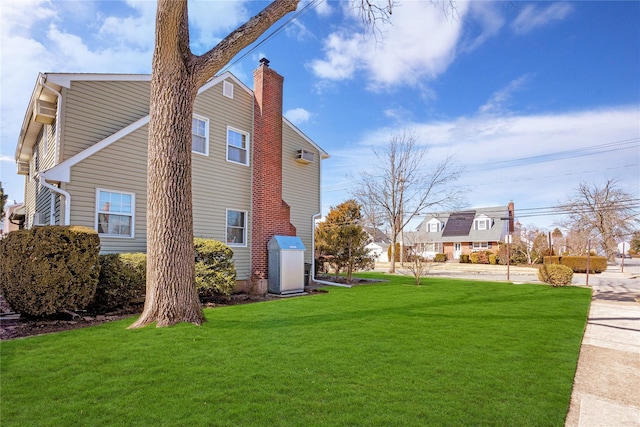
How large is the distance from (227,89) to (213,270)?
626cm

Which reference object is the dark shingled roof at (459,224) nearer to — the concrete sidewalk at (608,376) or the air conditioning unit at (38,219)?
the concrete sidewalk at (608,376)

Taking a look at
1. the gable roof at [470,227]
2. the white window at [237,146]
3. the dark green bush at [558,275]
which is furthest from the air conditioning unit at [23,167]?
the gable roof at [470,227]

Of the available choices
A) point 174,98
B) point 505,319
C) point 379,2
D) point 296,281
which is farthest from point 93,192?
point 505,319

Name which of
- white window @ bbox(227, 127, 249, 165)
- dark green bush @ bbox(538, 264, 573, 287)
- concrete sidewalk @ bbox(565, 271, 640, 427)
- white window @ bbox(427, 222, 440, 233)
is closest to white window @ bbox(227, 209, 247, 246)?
white window @ bbox(227, 127, 249, 165)

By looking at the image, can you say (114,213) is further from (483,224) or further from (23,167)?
(483,224)

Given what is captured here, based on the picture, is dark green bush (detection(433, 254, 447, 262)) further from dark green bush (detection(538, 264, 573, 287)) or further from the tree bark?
the tree bark

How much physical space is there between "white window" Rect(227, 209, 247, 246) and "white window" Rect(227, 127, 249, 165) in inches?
69.2

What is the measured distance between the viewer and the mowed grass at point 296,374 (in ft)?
9.28

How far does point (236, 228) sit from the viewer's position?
11.6 metres

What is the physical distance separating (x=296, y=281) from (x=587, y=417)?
8.82 metres

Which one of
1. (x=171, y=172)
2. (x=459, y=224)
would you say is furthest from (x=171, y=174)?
(x=459, y=224)

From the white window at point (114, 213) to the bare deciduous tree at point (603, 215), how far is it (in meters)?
34.4

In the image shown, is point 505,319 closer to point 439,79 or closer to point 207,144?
point 207,144

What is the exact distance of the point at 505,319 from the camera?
271 inches
